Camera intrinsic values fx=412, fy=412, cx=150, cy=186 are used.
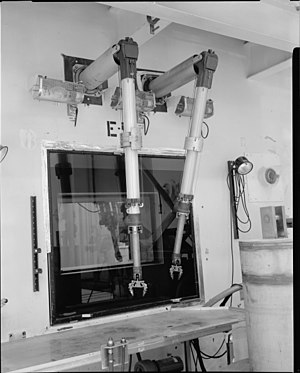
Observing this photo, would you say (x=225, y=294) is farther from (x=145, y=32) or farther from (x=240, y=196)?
(x=145, y=32)

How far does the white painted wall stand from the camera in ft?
7.93

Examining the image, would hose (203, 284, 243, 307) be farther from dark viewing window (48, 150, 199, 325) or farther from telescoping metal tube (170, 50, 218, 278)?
telescoping metal tube (170, 50, 218, 278)

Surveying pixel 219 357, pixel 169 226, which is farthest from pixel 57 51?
pixel 219 357

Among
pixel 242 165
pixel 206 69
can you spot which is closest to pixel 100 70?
pixel 206 69

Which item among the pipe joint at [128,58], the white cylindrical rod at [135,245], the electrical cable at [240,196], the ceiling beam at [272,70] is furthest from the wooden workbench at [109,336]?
the ceiling beam at [272,70]

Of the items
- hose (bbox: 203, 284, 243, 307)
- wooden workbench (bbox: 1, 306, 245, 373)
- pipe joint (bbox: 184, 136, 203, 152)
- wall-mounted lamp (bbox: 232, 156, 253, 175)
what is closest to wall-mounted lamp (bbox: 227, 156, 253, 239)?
wall-mounted lamp (bbox: 232, 156, 253, 175)

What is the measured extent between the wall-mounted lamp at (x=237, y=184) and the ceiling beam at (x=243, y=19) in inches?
66.5

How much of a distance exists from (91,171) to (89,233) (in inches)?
15.8

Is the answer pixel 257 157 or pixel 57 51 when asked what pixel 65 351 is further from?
pixel 257 157


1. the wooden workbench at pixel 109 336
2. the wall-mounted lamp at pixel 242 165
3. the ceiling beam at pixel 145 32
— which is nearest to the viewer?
the wooden workbench at pixel 109 336

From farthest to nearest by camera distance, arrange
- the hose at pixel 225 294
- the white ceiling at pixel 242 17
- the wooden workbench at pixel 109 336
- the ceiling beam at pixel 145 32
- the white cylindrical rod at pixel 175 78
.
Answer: the hose at pixel 225 294 → the ceiling beam at pixel 145 32 → the white cylindrical rod at pixel 175 78 → the wooden workbench at pixel 109 336 → the white ceiling at pixel 242 17

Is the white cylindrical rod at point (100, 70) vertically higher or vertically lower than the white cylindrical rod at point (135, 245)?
higher

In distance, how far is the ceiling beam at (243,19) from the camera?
46.1 inches

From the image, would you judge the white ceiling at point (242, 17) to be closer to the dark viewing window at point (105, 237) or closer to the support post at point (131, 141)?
the support post at point (131, 141)
